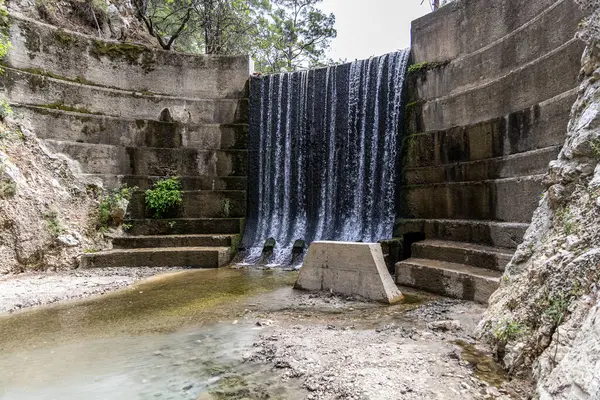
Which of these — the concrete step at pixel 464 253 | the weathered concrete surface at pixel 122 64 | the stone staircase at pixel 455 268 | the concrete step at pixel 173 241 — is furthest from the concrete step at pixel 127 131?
the stone staircase at pixel 455 268

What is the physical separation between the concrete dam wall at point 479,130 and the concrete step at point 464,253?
0.02 metres

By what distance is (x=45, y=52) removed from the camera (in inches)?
360

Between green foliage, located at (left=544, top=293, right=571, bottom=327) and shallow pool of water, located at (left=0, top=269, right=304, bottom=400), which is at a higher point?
green foliage, located at (left=544, top=293, right=571, bottom=327)

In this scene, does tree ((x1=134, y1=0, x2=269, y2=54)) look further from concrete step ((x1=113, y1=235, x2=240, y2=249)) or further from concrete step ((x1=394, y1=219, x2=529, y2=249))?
concrete step ((x1=394, y1=219, x2=529, y2=249))

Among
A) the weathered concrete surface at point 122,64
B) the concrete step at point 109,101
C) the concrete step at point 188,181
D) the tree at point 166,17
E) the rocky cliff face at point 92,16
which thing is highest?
the tree at point 166,17

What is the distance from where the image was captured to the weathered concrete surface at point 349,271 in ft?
17.7

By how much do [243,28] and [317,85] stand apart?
10.2 m

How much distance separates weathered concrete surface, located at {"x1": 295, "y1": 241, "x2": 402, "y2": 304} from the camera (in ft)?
17.7

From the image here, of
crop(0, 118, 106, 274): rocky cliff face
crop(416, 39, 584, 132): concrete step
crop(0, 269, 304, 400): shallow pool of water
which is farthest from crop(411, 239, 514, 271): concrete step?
crop(0, 118, 106, 274): rocky cliff face

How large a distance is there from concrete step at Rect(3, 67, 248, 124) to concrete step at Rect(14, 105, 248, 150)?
25 centimetres

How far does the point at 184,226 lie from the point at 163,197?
95cm

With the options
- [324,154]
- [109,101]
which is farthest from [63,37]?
[324,154]

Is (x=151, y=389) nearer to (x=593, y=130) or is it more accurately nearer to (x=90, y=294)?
(x=90, y=294)

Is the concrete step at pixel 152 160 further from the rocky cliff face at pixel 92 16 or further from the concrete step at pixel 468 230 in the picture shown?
the concrete step at pixel 468 230
